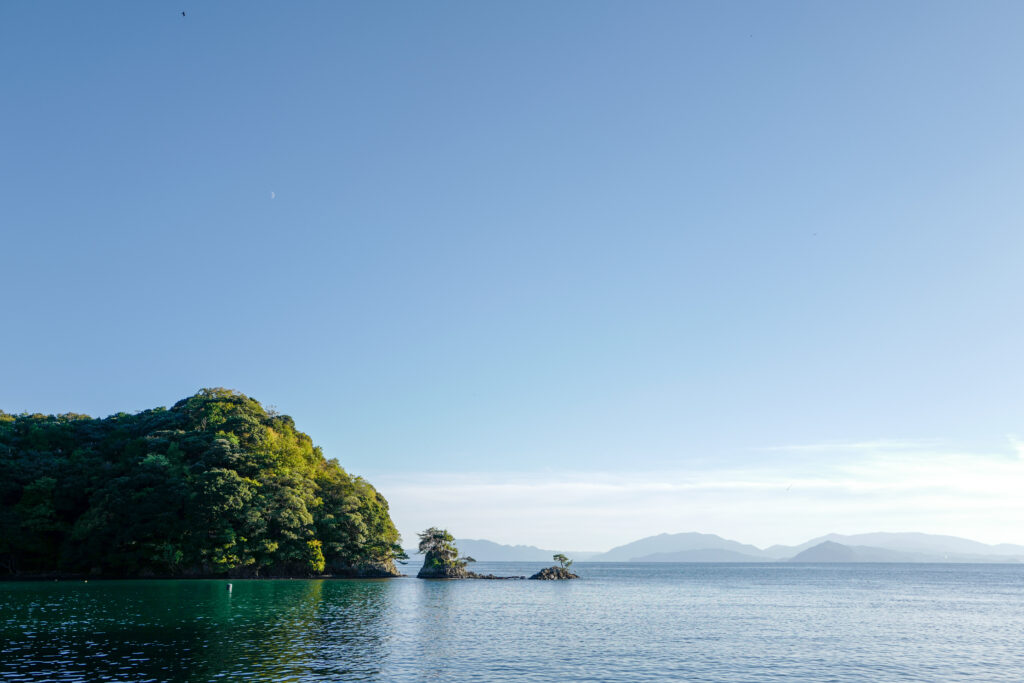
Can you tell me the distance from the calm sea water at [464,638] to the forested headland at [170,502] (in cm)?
1679

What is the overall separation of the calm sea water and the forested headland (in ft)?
55.1

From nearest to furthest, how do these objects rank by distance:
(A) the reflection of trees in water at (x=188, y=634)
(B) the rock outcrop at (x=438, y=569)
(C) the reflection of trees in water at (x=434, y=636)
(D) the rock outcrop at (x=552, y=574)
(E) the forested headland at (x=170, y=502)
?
1. (A) the reflection of trees in water at (x=188, y=634)
2. (C) the reflection of trees in water at (x=434, y=636)
3. (E) the forested headland at (x=170, y=502)
4. (B) the rock outcrop at (x=438, y=569)
5. (D) the rock outcrop at (x=552, y=574)

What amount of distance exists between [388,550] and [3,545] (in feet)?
221

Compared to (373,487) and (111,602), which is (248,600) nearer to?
(111,602)

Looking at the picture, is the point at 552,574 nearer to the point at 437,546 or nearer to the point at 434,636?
the point at 437,546

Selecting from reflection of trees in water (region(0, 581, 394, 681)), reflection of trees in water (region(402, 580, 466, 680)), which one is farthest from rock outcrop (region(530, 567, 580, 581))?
reflection of trees in water (region(0, 581, 394, 681))

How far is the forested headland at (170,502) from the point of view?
107 meters

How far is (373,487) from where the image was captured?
15200 centimetres

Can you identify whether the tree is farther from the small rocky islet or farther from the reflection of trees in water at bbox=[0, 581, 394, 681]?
the reflection of trees in water at bbox=[0, 581, 394, 681]

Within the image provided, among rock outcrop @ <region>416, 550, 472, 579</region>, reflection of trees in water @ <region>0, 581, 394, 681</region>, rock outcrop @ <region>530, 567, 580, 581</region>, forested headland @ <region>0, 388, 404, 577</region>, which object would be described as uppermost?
forested headland @ <region>0, 388, 404, 577</region>

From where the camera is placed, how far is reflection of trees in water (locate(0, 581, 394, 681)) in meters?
37.4

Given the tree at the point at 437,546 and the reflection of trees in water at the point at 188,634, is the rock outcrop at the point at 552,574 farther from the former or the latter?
the reflection of trees in water at the point at 188,634

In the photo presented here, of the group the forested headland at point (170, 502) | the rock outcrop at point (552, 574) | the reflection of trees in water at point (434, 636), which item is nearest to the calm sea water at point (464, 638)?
the reflection of trees in water at point (434, 636)

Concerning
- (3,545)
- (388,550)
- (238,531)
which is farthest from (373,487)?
(3,545)
